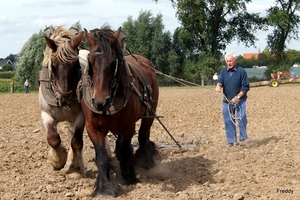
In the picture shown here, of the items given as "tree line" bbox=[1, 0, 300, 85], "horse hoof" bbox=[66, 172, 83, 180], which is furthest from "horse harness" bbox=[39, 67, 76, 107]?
"tree line" bbox=[1, 0, 300, 85]

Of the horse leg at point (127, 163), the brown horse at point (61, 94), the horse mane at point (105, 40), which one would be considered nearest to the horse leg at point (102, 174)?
the horse leg at point (127, 163)

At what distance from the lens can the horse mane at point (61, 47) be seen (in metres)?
5.40

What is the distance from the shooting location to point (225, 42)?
4162cm

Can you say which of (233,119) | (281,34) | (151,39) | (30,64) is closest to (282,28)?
(281,34)

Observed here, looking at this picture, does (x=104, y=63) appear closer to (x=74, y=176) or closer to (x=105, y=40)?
(x=105, y=40)

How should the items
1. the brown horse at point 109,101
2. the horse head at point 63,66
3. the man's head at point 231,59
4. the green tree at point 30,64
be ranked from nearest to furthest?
the brown horse at point 109,101, the horse head at point 63,66, the man's head at point 231,59, the green tree at point 30,64

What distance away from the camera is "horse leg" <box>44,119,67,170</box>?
19.0ft

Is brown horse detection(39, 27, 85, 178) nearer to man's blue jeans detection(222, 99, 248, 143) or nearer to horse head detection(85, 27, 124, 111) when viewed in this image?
horse head detection(85, 27, 124, 111)

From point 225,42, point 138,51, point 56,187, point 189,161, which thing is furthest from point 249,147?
point 138,51

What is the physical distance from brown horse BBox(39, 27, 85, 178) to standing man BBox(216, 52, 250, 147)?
8.77 feet

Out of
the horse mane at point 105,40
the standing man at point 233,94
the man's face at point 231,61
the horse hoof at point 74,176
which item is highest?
the horse mane at point 105,40

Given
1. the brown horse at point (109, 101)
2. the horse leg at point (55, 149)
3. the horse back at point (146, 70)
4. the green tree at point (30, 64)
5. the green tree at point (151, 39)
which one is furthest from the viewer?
the green tree at point (151, 39)

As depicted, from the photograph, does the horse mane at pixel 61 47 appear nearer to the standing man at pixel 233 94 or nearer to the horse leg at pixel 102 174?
the horse leg at pixel 102 174

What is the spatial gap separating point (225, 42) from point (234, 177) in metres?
36.9
